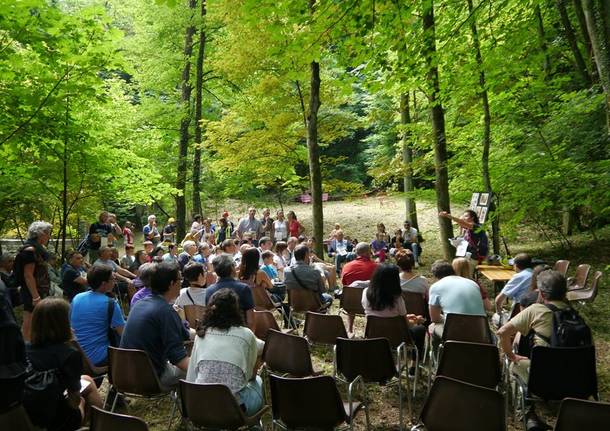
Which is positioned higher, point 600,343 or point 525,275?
point 525,275

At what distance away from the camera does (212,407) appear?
9.60 ft

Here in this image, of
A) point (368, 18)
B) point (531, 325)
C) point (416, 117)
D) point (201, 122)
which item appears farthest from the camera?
point (416, 117)

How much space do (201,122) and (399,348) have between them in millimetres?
12839

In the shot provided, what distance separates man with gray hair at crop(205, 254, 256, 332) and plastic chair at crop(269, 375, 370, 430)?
148cm

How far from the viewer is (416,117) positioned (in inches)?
653

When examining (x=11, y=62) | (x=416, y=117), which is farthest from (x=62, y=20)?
(x=416, y=117)

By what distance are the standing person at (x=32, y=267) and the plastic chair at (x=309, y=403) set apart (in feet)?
12.9

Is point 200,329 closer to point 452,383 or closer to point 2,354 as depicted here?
point 2,354

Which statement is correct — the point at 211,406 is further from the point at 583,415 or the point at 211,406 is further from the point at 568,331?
the point at 568,331

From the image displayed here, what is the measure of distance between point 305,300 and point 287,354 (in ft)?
8.38

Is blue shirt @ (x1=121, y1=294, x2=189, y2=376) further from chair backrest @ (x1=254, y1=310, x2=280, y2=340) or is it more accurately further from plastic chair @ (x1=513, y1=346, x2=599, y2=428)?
plastic chair @ (x1=513, y1=346, x2=599, y2=428)

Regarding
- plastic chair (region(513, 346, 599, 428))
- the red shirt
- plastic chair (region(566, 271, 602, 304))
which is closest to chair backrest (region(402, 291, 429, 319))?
the red shirt

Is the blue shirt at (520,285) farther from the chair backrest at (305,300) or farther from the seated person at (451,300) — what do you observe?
the chair backrest at (305,300)

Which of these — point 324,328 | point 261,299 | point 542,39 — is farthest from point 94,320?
point 542,39
